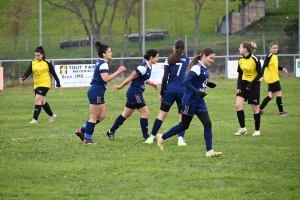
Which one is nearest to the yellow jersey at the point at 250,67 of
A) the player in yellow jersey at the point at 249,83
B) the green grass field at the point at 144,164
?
the player in yellow jersey at the point at 249,83

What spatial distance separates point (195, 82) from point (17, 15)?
3170 centimetres

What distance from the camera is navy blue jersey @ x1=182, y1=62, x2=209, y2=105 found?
1125 cm

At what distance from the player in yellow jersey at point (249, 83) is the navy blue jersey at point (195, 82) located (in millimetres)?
3232

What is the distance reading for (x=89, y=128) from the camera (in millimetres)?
13117

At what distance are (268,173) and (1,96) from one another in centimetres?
1949

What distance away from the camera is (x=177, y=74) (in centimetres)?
1305

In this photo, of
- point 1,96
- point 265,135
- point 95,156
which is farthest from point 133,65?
point 95,156

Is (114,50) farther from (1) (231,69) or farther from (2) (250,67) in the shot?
(2) (250,67)

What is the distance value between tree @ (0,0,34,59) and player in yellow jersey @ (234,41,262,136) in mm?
28051

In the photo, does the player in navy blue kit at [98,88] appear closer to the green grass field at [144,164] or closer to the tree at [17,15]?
the green grass field at [144,164]

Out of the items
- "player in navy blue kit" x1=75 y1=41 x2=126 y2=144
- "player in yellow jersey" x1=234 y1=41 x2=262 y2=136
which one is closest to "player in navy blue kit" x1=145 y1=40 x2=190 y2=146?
"player in navy blue kit" x1=75 y1=41 x2=126 y2=144

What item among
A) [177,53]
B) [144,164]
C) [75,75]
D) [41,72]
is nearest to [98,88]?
[177,53]

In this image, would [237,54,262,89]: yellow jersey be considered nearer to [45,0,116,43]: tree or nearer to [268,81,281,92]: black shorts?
[268,81,281,92]: black shorts

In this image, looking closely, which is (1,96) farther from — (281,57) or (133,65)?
(281,57)
